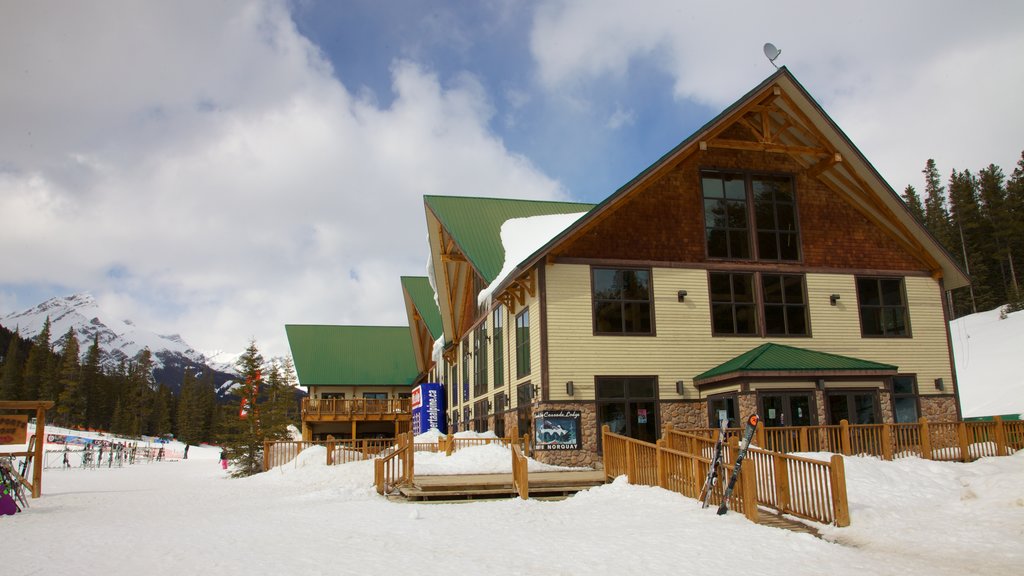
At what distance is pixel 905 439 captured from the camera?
17094 mm

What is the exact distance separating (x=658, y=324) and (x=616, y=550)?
41.7 feet

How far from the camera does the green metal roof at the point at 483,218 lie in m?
25.3

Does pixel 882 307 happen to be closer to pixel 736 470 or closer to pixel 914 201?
pixel 736 470

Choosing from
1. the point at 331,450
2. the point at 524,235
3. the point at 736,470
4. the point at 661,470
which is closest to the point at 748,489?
the point at 736,470

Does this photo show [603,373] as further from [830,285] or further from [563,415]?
[830,285]

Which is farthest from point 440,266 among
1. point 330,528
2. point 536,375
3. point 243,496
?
point 330,528

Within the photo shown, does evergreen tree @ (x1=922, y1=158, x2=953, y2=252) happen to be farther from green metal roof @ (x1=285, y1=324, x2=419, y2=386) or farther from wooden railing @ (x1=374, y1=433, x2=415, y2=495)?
wooden railing @ (x1=374, y1=433, x2=415, y2=495)

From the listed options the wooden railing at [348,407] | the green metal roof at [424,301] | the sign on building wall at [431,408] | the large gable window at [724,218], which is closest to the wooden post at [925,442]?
the large gable window at [724,218]

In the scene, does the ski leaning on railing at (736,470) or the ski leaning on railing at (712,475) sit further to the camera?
the ski leaning on railing at (712,475)

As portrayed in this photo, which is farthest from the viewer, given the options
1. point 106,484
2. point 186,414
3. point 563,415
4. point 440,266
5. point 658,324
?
point 186,414

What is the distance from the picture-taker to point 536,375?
20.7 m

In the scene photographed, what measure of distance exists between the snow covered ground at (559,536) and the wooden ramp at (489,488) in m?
0.60

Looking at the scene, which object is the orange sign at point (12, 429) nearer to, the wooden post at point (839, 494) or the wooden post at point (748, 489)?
the wooden post at point (748, 489)

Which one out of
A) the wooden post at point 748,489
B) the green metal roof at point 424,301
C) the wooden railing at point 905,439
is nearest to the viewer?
the wooden post at point 748,489
